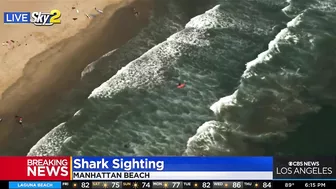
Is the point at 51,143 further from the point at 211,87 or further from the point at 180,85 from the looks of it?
the point at 211,87

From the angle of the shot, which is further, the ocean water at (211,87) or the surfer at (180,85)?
the surfer at (180,85)

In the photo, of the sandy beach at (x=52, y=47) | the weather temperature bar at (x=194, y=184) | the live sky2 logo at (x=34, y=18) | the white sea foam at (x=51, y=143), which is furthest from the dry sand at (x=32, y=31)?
the weather temperature bar at (x=194, y=184)

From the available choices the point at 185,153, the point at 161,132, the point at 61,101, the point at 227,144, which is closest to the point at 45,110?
the point at 61,101

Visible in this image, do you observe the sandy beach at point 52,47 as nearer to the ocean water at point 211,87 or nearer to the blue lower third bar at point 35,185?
the ocean water at point 211,87

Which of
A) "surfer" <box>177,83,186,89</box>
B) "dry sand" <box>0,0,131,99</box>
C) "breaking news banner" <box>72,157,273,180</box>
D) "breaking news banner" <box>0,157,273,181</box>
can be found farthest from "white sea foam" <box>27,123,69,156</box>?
"surfer" <box>177,83,186,89</box>

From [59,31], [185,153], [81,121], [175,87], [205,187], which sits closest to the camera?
[205,187]

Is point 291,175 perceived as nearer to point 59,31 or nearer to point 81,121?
point 81,121

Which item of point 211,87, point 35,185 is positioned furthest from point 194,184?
point 211,87
